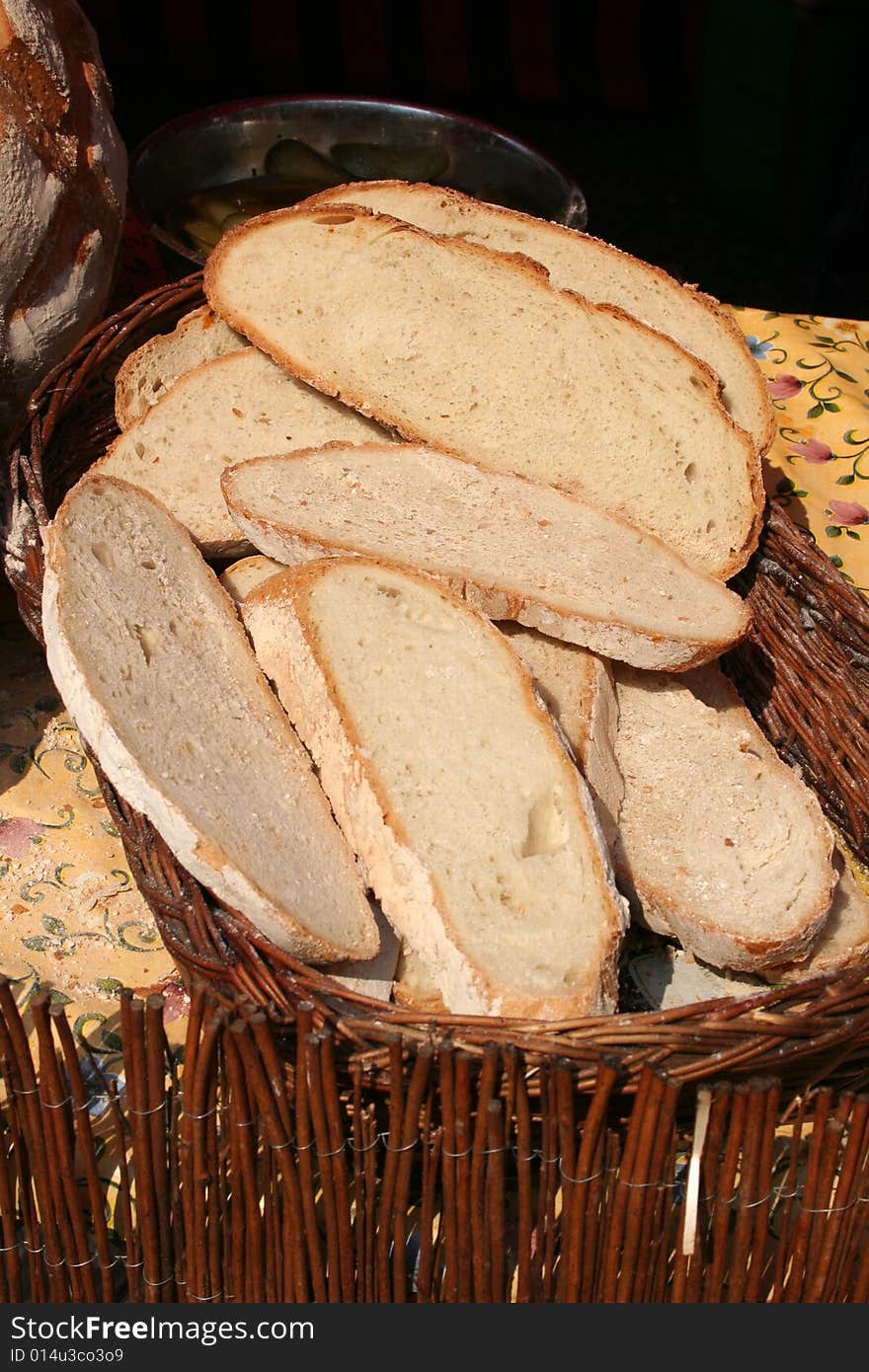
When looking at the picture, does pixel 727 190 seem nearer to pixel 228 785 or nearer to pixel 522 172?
pixel 522 172

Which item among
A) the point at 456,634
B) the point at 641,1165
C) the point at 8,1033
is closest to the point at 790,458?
the point at 456,634

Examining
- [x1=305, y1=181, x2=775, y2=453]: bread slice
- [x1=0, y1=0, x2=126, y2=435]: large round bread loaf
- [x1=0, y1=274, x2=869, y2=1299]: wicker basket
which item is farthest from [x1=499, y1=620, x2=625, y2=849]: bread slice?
[x1=0, y1=0, x2=126, y2=435]: large round bread loaf

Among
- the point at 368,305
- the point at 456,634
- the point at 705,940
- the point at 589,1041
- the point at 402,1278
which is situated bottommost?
the point at 402,1278

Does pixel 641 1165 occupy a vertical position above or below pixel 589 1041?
below

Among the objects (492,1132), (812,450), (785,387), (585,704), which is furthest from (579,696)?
(785,387)

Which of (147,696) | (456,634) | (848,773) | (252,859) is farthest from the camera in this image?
(848,773)

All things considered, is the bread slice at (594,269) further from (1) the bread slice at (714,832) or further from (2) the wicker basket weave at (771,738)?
(1) the bread slice at (714,832)
